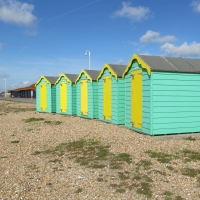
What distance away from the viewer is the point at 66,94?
1775cm

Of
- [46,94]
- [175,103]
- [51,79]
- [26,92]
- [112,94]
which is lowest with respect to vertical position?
[26,92]

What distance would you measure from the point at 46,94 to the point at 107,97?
27.6 ft

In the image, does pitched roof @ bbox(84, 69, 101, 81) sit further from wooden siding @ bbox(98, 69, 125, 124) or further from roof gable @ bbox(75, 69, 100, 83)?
wooden siding @ bbox(98, 69, 125, 124)

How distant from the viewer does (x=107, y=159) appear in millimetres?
6582

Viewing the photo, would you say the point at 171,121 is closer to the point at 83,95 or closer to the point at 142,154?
the point at 142,154

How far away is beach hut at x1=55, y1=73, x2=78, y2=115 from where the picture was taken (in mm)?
17081

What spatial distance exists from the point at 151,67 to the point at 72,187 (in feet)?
17.7

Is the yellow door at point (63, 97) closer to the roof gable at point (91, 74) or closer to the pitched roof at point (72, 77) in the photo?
the pitched roof at point (72, 77)

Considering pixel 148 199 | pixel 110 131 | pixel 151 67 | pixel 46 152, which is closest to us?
pixel 148 199

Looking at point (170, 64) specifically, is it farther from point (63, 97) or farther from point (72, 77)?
point (63, 97)

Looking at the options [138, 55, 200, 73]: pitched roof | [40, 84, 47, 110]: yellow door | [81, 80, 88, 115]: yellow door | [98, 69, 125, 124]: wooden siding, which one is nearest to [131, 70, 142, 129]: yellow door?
[138, 55, 200, 73]: pitched roof

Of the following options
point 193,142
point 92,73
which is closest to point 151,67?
point 193,142

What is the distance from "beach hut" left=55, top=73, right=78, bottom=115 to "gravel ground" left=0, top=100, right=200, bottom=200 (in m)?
8.23

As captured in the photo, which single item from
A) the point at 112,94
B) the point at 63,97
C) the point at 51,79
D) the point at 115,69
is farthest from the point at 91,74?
the point at 51,79
